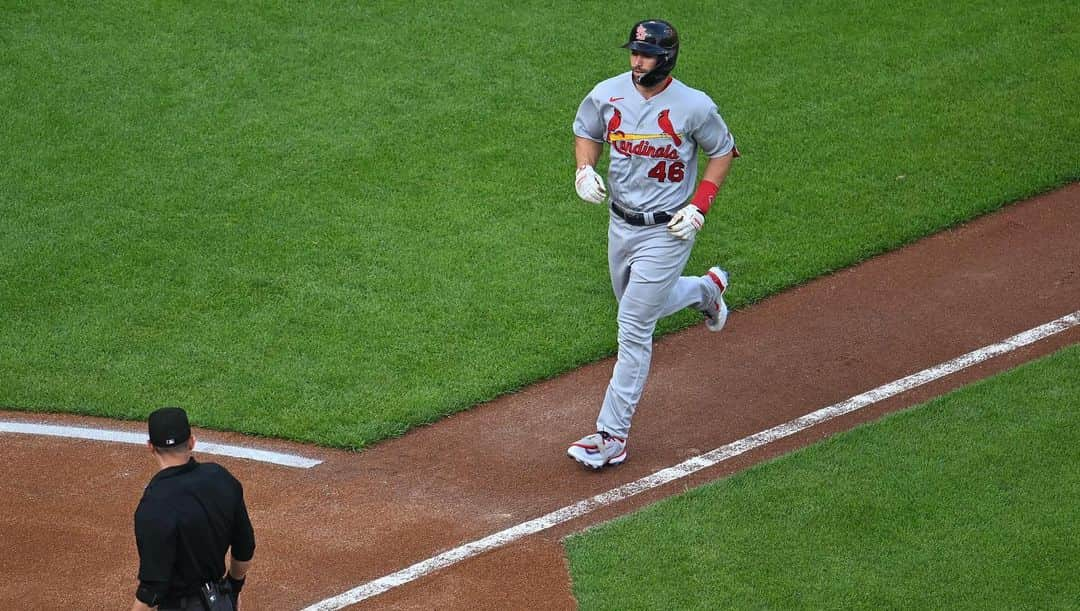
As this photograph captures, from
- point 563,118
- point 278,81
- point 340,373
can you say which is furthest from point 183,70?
point 340,373

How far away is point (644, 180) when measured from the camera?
693 cm

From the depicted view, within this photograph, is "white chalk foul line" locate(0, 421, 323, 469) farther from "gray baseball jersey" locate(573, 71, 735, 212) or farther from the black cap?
the black cap

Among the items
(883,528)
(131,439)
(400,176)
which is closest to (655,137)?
(883,528)

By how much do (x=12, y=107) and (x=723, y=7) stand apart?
249 inches

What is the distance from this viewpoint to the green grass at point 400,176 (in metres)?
8.28

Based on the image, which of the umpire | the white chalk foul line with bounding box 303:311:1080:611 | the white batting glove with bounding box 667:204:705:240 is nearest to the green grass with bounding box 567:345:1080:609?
the white chalk foul line with bounding box 303:311:1080:611

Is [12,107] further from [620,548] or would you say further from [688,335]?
[620,548]

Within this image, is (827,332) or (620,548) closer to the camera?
(620,548)

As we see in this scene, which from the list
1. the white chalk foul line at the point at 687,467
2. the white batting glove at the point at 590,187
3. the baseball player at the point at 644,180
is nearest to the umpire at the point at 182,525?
the white chalk foul line at the point at 687,467

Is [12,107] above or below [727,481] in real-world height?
above

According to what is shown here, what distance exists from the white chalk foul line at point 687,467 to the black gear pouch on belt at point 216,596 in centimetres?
105

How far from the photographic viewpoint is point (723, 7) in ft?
41.3

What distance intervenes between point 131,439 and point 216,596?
2.81 m

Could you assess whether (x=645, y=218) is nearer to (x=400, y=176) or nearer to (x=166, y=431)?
(x=166, y=431)
